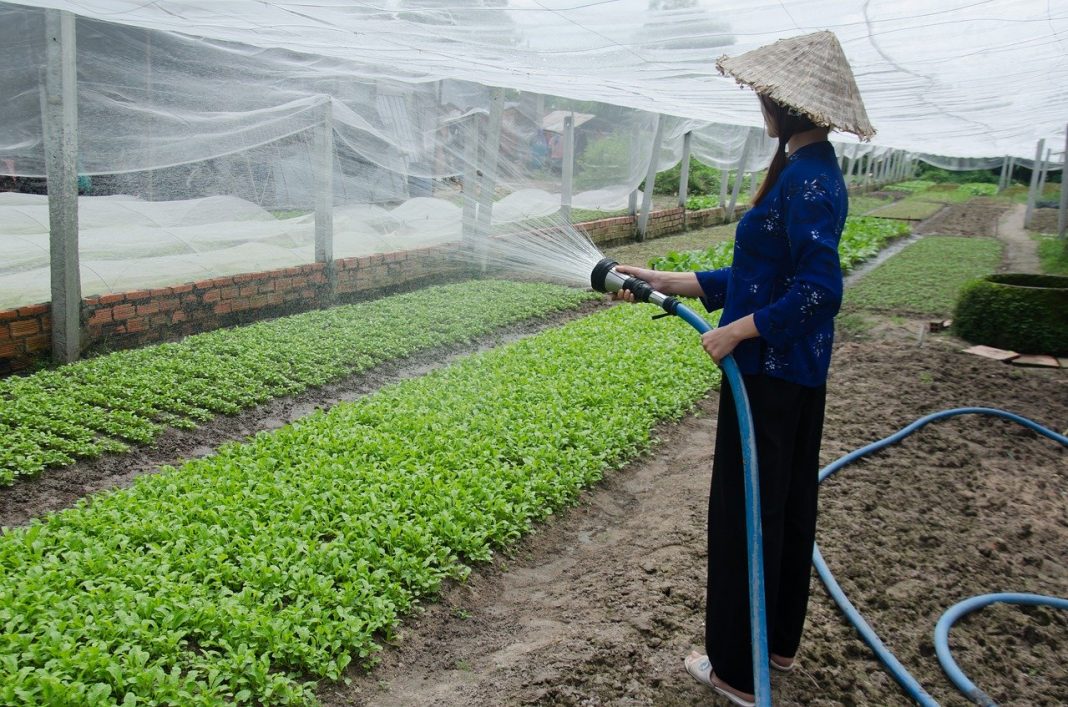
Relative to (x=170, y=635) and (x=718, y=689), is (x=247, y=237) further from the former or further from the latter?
(x=718, y=689)

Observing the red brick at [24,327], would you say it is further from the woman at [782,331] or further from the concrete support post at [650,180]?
the concrete support post at [650,180]

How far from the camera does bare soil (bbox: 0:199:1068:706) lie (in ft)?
9.43

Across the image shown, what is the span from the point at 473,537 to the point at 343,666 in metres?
1.04

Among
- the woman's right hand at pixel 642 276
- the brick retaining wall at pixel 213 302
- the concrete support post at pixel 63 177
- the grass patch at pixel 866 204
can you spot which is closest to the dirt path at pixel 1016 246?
the grass patch at pixel 866 204

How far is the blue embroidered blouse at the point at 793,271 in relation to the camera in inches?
86.7

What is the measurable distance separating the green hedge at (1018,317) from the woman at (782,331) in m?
6.89

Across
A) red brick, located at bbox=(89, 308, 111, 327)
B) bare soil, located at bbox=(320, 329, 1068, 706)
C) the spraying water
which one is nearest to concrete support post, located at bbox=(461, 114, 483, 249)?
the spraying water

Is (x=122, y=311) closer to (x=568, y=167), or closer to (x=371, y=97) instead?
(x=371, y=97)

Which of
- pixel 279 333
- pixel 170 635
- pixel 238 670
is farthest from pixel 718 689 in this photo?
pixel 279 333

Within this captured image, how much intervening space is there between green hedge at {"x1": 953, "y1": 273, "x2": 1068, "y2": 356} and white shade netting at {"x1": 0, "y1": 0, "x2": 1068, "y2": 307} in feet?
6.27

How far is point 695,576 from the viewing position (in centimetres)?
358

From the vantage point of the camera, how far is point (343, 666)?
280cm

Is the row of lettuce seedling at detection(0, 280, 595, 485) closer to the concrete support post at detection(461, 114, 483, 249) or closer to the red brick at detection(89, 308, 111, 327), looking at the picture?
the red brick at detection(89, 308, 111, 327)

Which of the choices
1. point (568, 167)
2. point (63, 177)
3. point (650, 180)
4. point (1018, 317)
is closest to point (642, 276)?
point (63, 177)
